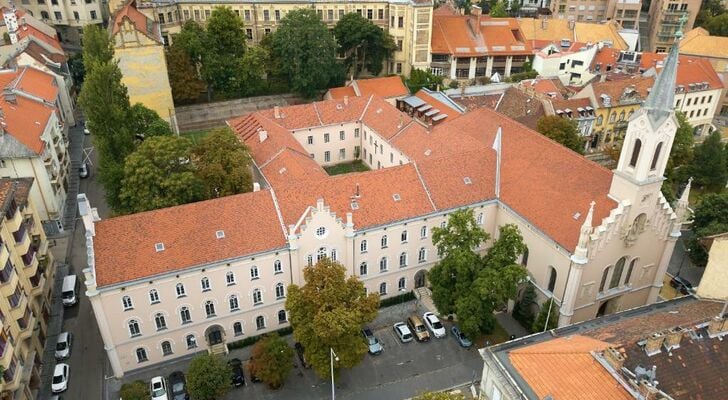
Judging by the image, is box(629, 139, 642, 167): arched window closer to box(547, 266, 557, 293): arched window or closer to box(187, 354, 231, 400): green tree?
box(547, 266, 557, 293): arched window

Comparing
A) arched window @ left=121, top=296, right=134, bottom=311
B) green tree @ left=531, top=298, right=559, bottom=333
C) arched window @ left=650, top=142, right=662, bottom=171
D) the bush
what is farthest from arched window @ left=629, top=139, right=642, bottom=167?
arched window @ left=121, top=296, right=134, bottom=311

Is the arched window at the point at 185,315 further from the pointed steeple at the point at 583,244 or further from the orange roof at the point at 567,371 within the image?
the pointed steeple at the point at 583,244

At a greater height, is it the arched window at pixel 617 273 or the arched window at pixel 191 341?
the arched window at pixel 617 273

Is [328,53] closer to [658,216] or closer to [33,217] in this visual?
[33,217]

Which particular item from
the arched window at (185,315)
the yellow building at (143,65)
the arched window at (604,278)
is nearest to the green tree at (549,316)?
the arched window at (604,278)

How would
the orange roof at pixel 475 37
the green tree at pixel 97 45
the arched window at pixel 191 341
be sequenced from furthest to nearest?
the orange roof at pixel 475 37, the green tree at pixel 97 45, the arched window at pixel 191 341

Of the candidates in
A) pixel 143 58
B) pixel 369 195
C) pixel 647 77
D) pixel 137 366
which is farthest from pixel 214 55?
pixel 647 77

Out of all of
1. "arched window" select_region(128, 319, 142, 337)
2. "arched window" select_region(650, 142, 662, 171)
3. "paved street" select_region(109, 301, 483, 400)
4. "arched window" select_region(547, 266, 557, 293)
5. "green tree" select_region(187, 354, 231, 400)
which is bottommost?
"paved street" select_region(109, 301, 483, 400)
